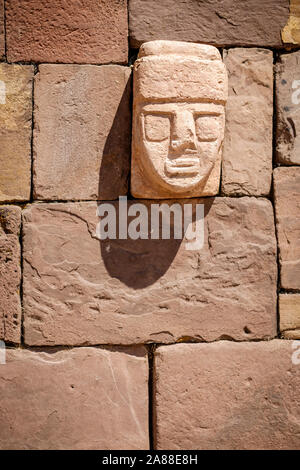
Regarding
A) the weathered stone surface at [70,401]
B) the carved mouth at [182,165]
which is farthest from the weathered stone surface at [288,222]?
the weathered stone surface at [70,401]

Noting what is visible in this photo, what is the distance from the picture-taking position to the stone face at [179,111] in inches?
95.3

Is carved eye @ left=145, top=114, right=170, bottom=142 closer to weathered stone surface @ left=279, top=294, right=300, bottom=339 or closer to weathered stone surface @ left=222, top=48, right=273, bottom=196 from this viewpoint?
weathered stone surface @ left=222, top=48, right=273, bottom=196

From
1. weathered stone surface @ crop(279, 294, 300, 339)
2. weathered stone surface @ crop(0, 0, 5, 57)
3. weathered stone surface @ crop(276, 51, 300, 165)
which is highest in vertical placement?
weathered stone surface @ crop(0, 0, 5, 57)

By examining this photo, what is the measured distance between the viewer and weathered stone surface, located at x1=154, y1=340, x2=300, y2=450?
2744 mm

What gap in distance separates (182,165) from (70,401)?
58.0 inches

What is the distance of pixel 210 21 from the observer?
274 cm

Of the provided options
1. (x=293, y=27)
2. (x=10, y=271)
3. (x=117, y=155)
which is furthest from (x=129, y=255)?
(x=293, y=27)

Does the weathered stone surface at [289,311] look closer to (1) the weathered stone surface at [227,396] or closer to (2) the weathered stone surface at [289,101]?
(1) the weathered stone surface at [227,396]

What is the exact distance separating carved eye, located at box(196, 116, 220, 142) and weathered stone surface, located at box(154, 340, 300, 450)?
1.19 m

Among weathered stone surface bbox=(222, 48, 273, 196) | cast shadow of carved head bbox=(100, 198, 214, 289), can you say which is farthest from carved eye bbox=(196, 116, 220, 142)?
cast shadow of carved head bbox=(100, 198, 214, 289)

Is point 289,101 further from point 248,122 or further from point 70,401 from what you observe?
Result: point 70,401

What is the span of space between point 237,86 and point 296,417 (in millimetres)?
1990

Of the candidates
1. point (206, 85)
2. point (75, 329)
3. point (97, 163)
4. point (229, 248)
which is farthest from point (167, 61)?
point (75, 329)

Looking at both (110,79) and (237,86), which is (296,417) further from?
(110,79)
